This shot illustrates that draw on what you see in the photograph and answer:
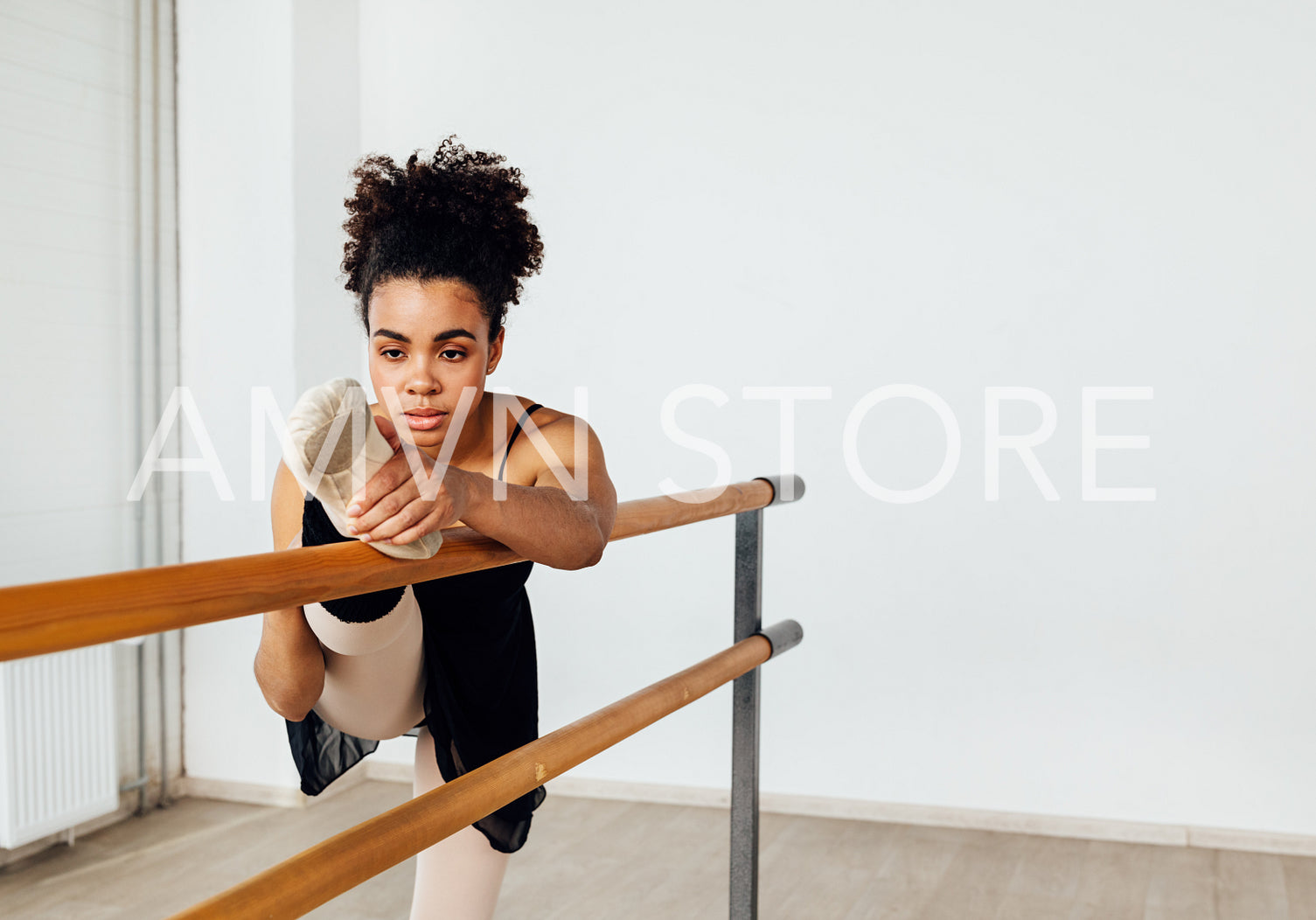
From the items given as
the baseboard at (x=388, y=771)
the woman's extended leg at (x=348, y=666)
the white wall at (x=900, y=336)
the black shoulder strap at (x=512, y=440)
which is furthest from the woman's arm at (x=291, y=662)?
the baseboard at (x=388, y=771)

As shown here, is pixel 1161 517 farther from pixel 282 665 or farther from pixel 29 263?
pixel 29 263

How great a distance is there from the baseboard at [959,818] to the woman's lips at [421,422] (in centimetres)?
211

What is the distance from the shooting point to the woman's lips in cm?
117

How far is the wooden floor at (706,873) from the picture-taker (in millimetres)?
2348

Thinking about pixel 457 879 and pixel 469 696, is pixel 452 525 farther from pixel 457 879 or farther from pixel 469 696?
pixel 457 879

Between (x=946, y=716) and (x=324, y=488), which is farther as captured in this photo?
(x=946, y=716)

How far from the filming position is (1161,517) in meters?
2.73

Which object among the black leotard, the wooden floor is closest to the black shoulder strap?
the black leotard

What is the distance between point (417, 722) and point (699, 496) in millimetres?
441

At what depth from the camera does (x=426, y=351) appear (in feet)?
3.86

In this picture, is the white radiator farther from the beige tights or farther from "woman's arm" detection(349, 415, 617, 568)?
"woman's arm" detection(349, 415, 617, 568)

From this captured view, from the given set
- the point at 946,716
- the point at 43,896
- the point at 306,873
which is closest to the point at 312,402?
the point at 306,873

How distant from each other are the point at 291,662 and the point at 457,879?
1.58 feet

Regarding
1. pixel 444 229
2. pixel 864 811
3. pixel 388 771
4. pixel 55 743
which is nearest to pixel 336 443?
pixel 444 229
